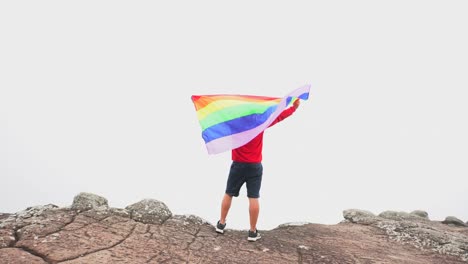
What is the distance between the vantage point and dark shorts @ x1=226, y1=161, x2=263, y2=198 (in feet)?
19.2

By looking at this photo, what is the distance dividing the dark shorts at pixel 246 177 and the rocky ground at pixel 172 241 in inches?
34.2

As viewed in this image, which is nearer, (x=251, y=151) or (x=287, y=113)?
(x=251, y=151)

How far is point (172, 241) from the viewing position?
537 cm

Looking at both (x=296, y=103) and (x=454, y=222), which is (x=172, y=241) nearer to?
(x=296, y=103)

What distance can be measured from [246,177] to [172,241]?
164 cm

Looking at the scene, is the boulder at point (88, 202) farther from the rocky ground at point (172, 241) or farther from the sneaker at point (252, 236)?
the sneaker at point (252, 236)

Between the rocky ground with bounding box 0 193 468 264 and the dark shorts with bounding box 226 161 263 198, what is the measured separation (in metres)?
0.87

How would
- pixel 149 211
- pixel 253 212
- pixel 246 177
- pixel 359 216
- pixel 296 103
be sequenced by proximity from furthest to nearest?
pixel 359 216
pixel 149 211
pixel 296 103
pixel 246 177
pixel 253 212

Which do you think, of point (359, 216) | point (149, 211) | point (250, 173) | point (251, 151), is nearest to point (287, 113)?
point (251, 151)

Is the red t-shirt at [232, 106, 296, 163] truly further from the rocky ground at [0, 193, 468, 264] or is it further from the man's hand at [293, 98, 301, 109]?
the rocky ground at [0, 193, 468, 264]

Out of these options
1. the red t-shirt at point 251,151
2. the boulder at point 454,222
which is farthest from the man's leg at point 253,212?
the boulder at point 454,222

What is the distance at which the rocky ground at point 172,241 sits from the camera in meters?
4.58

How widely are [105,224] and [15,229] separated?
1281mm

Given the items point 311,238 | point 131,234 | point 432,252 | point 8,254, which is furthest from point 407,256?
point 8,254
